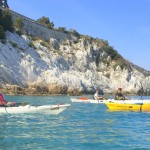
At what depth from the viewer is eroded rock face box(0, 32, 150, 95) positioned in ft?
202

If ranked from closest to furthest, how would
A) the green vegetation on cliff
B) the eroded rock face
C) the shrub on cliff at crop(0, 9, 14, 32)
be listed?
the eroded rock face
the green vegetation on cliff
the shrub on cliff at crop(0, 9, 14, 32)

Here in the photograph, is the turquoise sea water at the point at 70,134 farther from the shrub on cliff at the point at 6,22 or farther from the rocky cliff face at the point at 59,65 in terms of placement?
the shrub on cliff at the point at 6,22

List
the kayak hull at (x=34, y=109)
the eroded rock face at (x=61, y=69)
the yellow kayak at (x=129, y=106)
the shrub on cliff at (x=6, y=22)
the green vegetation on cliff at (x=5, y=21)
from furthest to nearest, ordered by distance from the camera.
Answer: the shrub on cliff at (x=6, y=22) → the green vegetation on cliff at (x=5, y=21) → the eroded rock face at (x=61, y=69) → the yellow kayak at (x=129, y=106) → the kayak hull at (x=34, y=109)

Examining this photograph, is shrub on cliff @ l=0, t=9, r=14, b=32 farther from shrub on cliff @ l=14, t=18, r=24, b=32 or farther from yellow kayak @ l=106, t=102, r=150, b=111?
yellow kayak @ l=106, t=102, r=150, b=111

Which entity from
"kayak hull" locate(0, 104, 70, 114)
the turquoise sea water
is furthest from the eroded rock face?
the turquoise sea water

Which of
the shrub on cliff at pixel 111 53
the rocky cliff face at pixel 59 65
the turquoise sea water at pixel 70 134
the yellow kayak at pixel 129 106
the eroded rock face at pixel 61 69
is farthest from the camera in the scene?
the shrub on cliff at pixel 111 53

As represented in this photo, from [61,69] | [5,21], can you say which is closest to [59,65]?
[61,69]

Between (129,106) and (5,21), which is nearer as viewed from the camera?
(129,106)

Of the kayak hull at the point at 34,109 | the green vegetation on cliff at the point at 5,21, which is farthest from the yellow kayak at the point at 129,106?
the green vegetation on cliff at the point at 5,21

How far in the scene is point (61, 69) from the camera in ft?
244

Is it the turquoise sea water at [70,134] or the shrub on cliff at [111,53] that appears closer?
the turquoise sea water at [70,134]

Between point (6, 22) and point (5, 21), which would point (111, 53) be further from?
point (5, 21)

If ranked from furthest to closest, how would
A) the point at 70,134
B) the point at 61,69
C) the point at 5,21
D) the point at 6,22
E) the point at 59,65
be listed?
the point at 59,65
the point at 61,69
the point at 6,22
the point at 5,21
the point at 70,134

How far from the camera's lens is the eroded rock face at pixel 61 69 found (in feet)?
202
